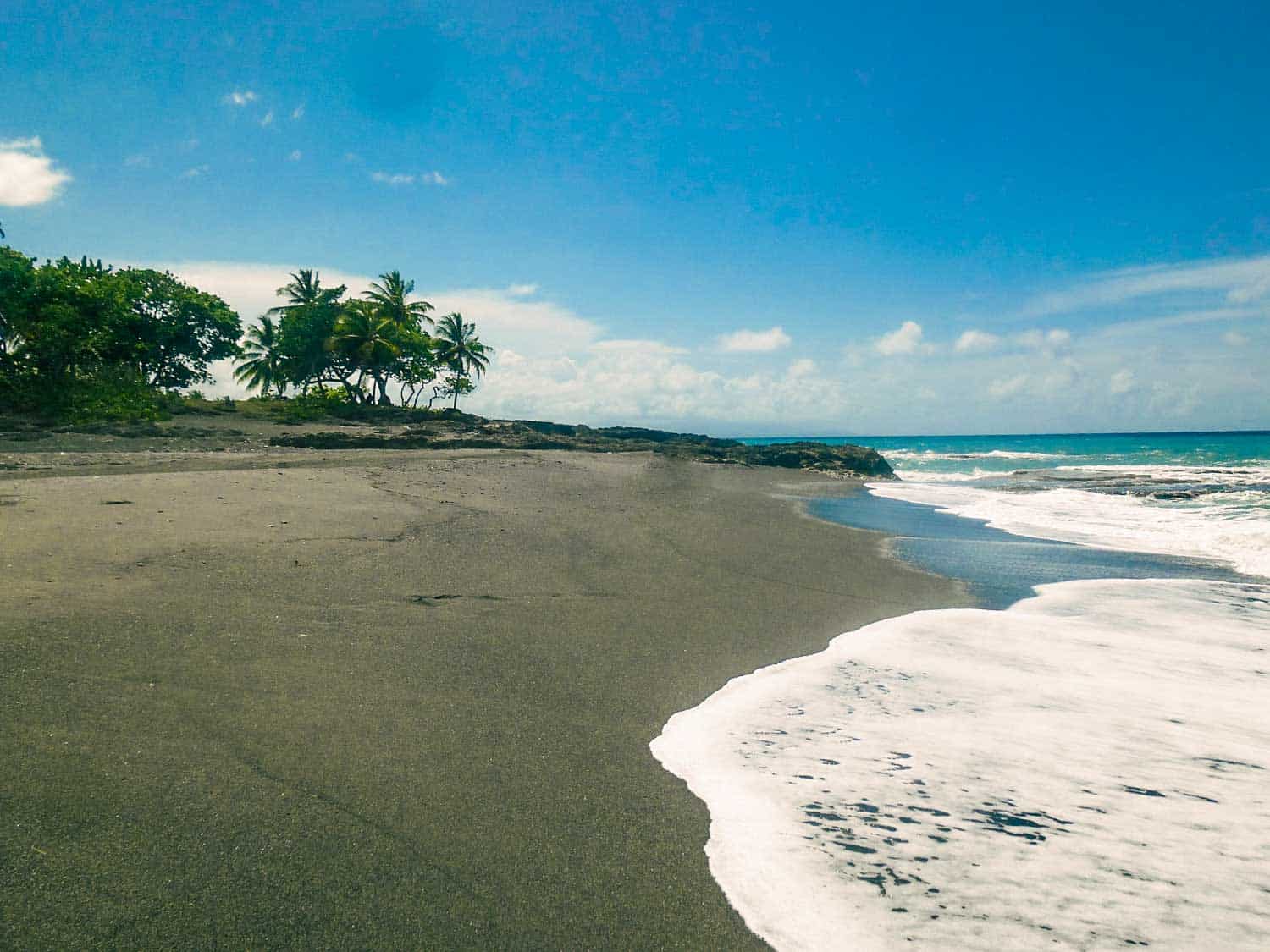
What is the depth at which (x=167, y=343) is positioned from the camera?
32.5 m

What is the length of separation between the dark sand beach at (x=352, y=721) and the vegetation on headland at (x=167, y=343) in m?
17.4

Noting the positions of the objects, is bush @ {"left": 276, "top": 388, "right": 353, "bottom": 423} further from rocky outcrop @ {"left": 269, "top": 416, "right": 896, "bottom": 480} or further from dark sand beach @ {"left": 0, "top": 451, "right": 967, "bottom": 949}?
dark sand beach @ {"left": 0, "top": 451, "right": 967, "bottom": 949}

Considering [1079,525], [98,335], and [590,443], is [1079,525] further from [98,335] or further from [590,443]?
[98,335]

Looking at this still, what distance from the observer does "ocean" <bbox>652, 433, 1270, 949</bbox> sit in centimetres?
217

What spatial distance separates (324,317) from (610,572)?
39868 mm

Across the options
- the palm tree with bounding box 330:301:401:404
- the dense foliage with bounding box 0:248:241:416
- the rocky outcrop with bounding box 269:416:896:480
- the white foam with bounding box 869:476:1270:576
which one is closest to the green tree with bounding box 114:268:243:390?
the dense foliage with bounding box 0:248:241:416

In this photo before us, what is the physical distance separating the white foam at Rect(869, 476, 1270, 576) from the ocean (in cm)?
451

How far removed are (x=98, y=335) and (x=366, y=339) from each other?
49.0 ft

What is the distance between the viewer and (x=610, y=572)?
6.90 metres

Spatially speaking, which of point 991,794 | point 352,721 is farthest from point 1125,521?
point 352,721

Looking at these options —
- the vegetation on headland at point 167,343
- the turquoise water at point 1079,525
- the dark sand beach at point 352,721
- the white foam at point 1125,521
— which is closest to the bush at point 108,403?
the vegetation on headland at point 167,343

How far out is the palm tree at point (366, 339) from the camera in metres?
38.6

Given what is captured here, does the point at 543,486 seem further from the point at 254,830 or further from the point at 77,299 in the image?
the point at 77,299

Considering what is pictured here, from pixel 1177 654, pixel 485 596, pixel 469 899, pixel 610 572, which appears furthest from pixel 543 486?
pixel 469 899
